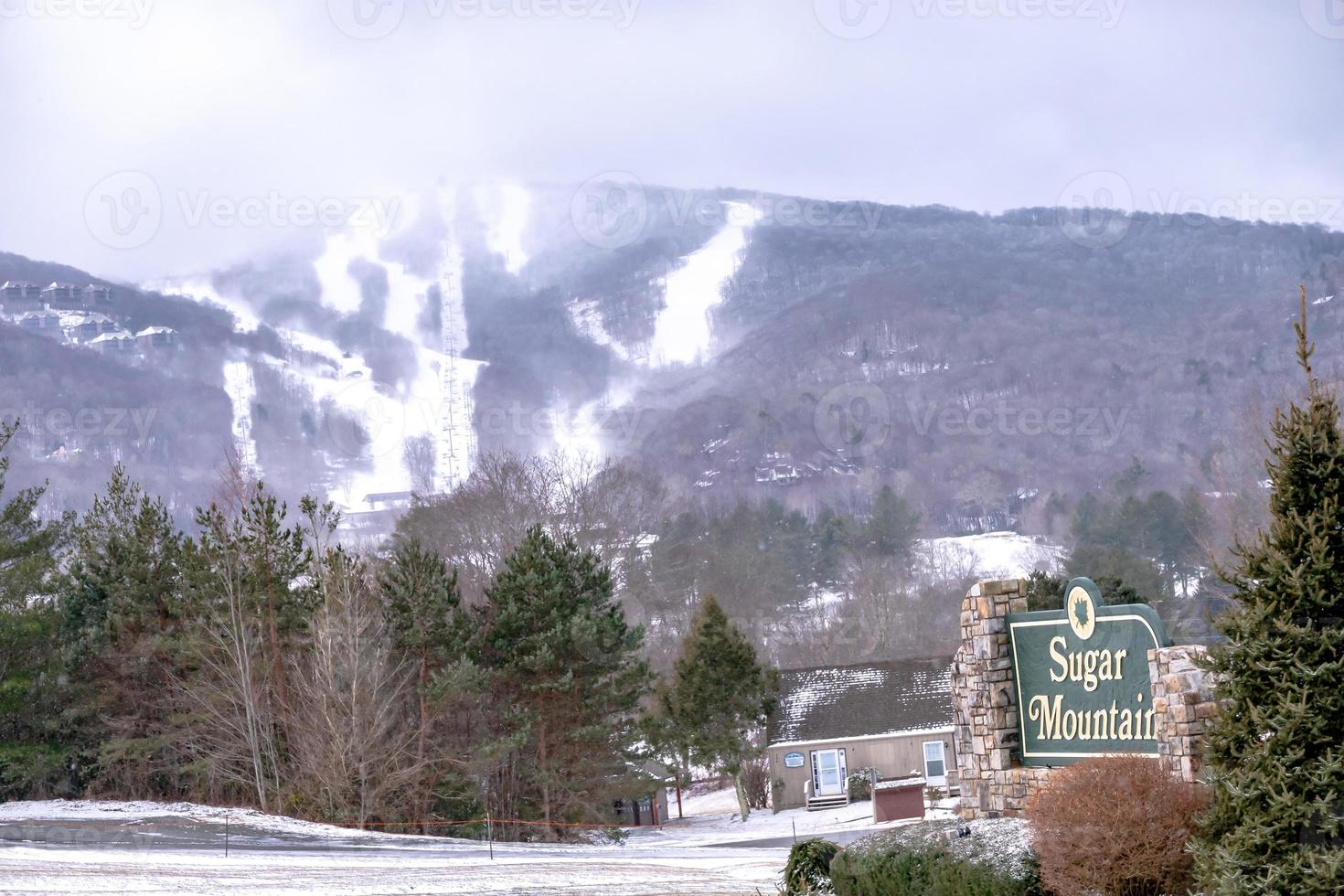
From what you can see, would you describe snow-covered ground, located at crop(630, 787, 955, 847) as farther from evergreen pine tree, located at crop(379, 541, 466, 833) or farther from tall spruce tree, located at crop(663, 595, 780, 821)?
evergreen pine tree, located at crop(379, 541, 466, 833)

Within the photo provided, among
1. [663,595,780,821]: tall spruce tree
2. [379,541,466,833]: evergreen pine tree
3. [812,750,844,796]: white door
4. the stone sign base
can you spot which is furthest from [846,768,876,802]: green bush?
the stone sign base

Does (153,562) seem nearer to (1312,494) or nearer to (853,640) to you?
(1312,494)

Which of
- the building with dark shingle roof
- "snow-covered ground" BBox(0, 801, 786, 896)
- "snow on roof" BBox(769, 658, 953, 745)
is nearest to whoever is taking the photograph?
"snow-covered ground" BBox(0, 801, 786, 896)

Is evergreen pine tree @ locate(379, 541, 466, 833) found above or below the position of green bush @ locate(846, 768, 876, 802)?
above

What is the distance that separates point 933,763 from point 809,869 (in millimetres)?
36036

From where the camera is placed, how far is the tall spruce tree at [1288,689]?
9445mm

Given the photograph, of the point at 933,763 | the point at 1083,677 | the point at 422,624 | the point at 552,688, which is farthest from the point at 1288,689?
the point at 933,763

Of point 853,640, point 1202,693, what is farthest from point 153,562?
point 853,640

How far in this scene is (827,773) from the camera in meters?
51.8

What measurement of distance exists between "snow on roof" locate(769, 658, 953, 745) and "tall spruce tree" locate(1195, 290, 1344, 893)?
4192 centimetres

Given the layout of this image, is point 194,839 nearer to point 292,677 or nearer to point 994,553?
point 292,677

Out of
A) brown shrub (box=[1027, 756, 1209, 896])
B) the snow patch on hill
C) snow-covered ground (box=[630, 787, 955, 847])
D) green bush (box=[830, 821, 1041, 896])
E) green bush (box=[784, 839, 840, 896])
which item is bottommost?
snow-covered ground (box=[630, 787, 955, 847])

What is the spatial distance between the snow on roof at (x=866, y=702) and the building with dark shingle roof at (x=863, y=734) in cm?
4

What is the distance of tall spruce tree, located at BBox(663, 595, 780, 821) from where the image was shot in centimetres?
4916
